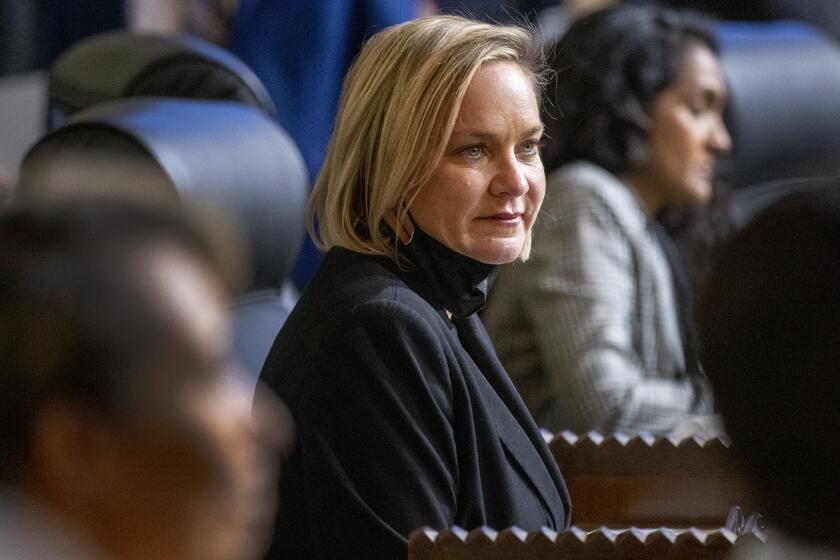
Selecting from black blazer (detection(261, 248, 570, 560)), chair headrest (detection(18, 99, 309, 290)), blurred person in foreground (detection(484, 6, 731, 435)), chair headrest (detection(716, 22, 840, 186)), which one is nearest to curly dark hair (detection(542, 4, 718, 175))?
blurred person in foreground (detection(484, 6, 731, 435))

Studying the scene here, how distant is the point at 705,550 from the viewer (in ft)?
4.65

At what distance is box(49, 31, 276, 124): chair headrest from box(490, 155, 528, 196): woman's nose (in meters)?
0.74

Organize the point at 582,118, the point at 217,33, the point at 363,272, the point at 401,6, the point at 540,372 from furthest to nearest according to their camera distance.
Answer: the point at 217,33 < the point at 401,6 < the point at 582,118 < the point at 540,372 < the point at 363,272

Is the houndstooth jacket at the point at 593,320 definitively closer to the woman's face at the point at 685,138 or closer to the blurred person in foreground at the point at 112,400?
the woman's face at the point at 685,138

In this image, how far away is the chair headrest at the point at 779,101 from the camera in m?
3.54

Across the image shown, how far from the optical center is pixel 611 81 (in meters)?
2.95

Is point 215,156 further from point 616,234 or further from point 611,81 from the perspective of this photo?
point 611,81

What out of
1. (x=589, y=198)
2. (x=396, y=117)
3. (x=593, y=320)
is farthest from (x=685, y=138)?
(x=396, y=117)

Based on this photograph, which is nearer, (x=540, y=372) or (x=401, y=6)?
(x=540, y=372)

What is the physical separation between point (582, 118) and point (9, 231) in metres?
2.18

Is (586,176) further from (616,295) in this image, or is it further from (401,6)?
(401,6)

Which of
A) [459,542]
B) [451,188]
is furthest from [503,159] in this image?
[459,542]

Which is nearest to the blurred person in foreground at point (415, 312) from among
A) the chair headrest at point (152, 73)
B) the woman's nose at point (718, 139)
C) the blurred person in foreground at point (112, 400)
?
the chair headrest at point (152, 73)

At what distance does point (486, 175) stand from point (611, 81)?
124 cm
